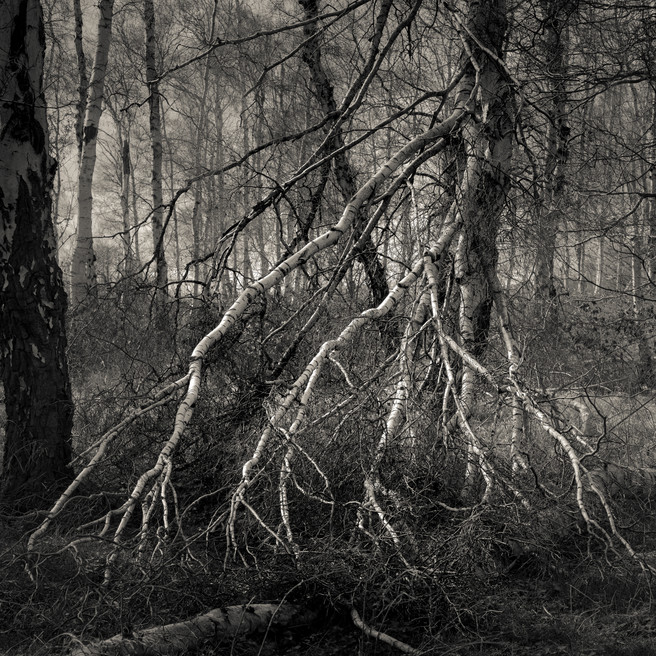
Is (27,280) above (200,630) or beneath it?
above

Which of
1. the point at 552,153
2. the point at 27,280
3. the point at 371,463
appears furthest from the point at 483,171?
the point at 27,280

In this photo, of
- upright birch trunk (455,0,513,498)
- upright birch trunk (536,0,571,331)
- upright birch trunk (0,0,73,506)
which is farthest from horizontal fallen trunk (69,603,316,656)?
upright birch trunk (536,0,571,331)

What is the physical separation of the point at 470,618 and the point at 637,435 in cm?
388

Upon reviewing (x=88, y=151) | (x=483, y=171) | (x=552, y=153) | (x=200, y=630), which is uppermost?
(x=88, y=151)

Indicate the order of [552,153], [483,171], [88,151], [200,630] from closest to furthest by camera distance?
[200,630] < [483,171] < [552,153] < [88,151]

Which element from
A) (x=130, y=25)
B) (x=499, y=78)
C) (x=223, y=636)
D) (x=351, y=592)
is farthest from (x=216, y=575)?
(x=130, y=25)

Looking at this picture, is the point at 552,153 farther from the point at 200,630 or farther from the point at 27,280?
the point at 200,630

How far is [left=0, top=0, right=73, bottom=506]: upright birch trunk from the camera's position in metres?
4.68

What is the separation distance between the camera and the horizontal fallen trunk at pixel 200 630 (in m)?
2.78

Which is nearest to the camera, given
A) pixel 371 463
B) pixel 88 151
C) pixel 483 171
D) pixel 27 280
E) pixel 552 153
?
pixel 371 463

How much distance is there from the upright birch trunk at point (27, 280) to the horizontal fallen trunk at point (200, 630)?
2005mm

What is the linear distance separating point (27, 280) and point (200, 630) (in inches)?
107

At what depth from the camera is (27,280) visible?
4.75m

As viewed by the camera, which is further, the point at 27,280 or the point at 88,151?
the point at 88,151
